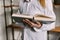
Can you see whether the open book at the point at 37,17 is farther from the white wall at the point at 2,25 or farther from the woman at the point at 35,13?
the white wall at the point at 2,25

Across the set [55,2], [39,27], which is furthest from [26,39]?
[55,2]

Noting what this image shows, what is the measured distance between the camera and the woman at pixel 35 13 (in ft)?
3.44

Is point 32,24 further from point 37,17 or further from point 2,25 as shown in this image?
point 2,25

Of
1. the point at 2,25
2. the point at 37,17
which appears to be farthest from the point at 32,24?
the point at 2,25

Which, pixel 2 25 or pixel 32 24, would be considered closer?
pixel 32 24

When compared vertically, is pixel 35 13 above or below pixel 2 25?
above

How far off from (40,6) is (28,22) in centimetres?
18

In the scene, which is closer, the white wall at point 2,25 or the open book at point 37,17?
the open book at point 37,17

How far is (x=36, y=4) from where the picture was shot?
3.52 ft

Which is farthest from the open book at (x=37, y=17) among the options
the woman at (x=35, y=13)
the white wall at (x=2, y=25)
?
the white wall at (x=2, y=25)

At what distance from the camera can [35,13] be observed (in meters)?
1.05

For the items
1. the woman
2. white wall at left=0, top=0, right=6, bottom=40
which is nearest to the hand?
the woman

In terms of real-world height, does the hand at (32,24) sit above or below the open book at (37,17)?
below

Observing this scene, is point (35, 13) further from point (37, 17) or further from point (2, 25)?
point (2, 25)
